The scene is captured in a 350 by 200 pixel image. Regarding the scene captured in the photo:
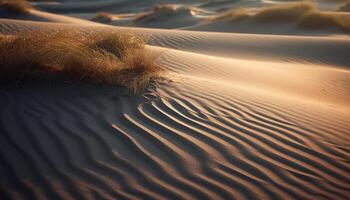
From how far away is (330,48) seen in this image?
10164mm

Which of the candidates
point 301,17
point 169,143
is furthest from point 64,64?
point 301,17

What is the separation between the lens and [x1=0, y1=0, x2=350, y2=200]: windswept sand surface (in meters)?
2.40

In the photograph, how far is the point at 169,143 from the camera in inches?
116

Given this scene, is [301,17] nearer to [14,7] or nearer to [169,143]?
[169,143]

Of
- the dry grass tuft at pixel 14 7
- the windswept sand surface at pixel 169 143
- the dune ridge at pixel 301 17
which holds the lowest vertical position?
the windswept sand surface at pixel 169 143

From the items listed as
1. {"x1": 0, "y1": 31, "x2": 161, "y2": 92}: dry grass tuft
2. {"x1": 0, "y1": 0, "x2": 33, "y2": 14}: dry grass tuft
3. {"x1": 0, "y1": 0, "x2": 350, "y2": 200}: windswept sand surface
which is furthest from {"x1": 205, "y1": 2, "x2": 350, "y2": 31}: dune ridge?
{"x1": 0, "y1": 31, "x2": 161, "y2": 92}: dry grass tuft

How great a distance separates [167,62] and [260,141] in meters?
3.42

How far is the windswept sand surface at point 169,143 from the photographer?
240 cm

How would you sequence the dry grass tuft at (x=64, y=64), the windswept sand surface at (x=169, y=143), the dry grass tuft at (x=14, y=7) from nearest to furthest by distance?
the windswept sand surface at (x=169, y=143)
the dry grass tuft at (x=64, y=64)
the dry grass tuft at (x=14, y=7)

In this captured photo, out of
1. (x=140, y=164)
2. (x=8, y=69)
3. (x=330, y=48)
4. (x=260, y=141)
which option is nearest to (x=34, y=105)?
(x=8, y=69)

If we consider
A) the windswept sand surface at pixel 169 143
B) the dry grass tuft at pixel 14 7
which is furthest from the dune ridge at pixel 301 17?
the windswept sand surface at pixel 169 143

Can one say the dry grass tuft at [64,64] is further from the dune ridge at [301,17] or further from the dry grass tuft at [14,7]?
the dry grass tuft at [14,7]

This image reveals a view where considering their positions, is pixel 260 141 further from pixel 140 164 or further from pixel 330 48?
pixel 330 48

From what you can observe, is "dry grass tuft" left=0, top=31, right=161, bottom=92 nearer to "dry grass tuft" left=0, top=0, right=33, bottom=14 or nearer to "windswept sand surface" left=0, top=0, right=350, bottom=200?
"windswept sand surface" left=0, top=0, right=350, bottom=200
